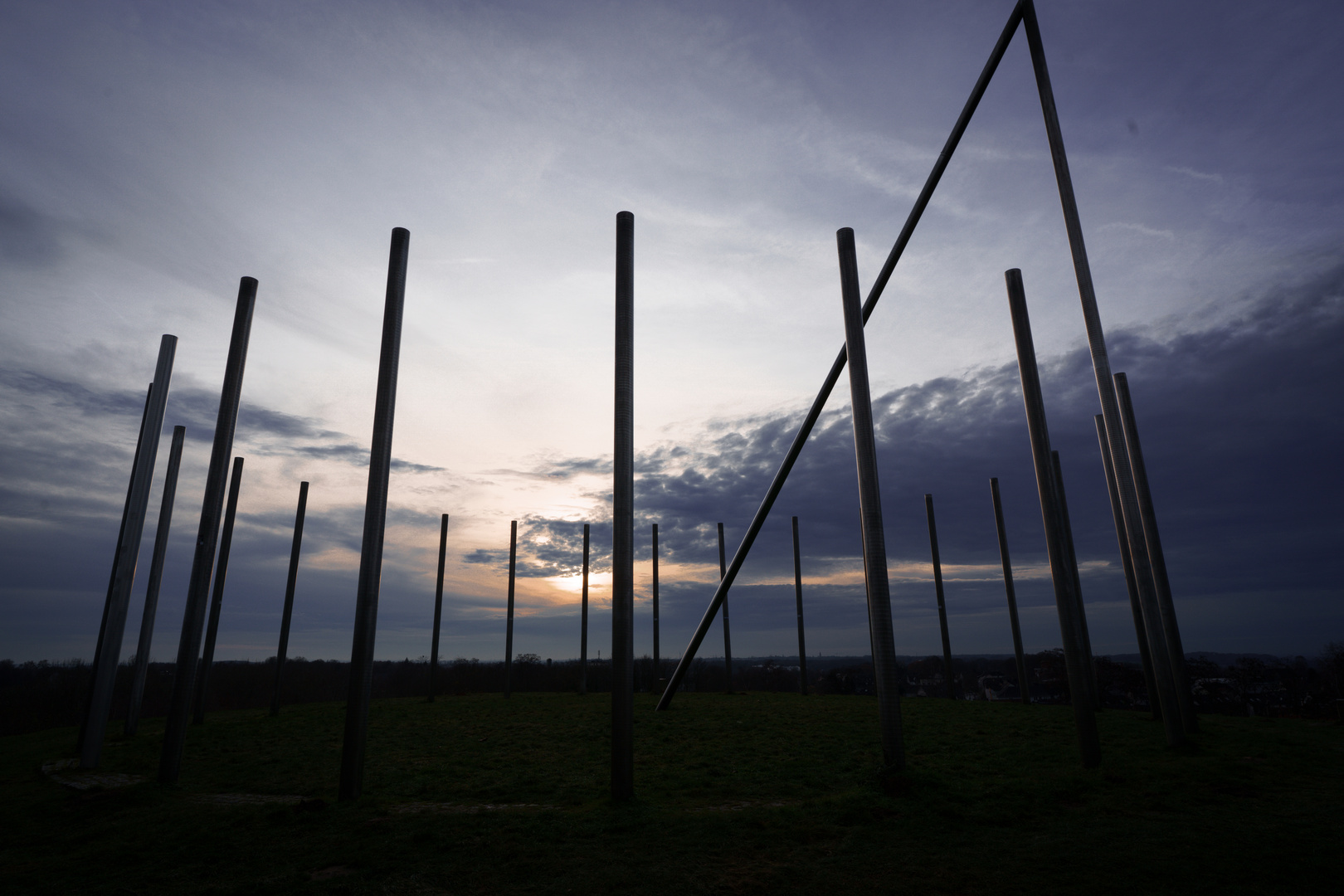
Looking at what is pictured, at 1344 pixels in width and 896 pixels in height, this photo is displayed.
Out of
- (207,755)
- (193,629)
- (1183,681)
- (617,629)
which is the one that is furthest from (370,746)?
(1183,681)

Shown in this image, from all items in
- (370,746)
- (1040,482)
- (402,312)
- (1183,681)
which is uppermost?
(402,312)

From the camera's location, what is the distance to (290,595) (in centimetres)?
2281

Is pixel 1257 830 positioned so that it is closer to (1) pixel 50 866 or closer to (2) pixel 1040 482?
(2) pixel 1040 482

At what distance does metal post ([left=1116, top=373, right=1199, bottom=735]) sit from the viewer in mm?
11484

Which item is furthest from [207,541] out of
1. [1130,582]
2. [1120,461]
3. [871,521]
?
[1130,582]

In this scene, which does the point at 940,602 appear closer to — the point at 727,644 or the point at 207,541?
the point at 727,644

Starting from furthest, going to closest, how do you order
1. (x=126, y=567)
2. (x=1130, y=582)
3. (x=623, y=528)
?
(x=1130, y=582)
(x=126, y=567)
(x=623, y=528)

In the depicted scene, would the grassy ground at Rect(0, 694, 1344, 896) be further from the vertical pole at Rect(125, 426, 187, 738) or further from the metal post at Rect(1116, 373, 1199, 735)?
the vertical pole at Rect(125, 426, 187, 738)

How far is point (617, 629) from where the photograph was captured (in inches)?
327

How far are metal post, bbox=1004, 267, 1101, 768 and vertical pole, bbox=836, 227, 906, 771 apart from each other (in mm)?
2854

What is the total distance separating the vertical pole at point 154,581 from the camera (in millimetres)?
15930

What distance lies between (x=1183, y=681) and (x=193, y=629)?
17.7 m

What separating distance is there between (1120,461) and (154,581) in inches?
864

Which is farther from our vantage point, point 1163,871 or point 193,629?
point 193,629
